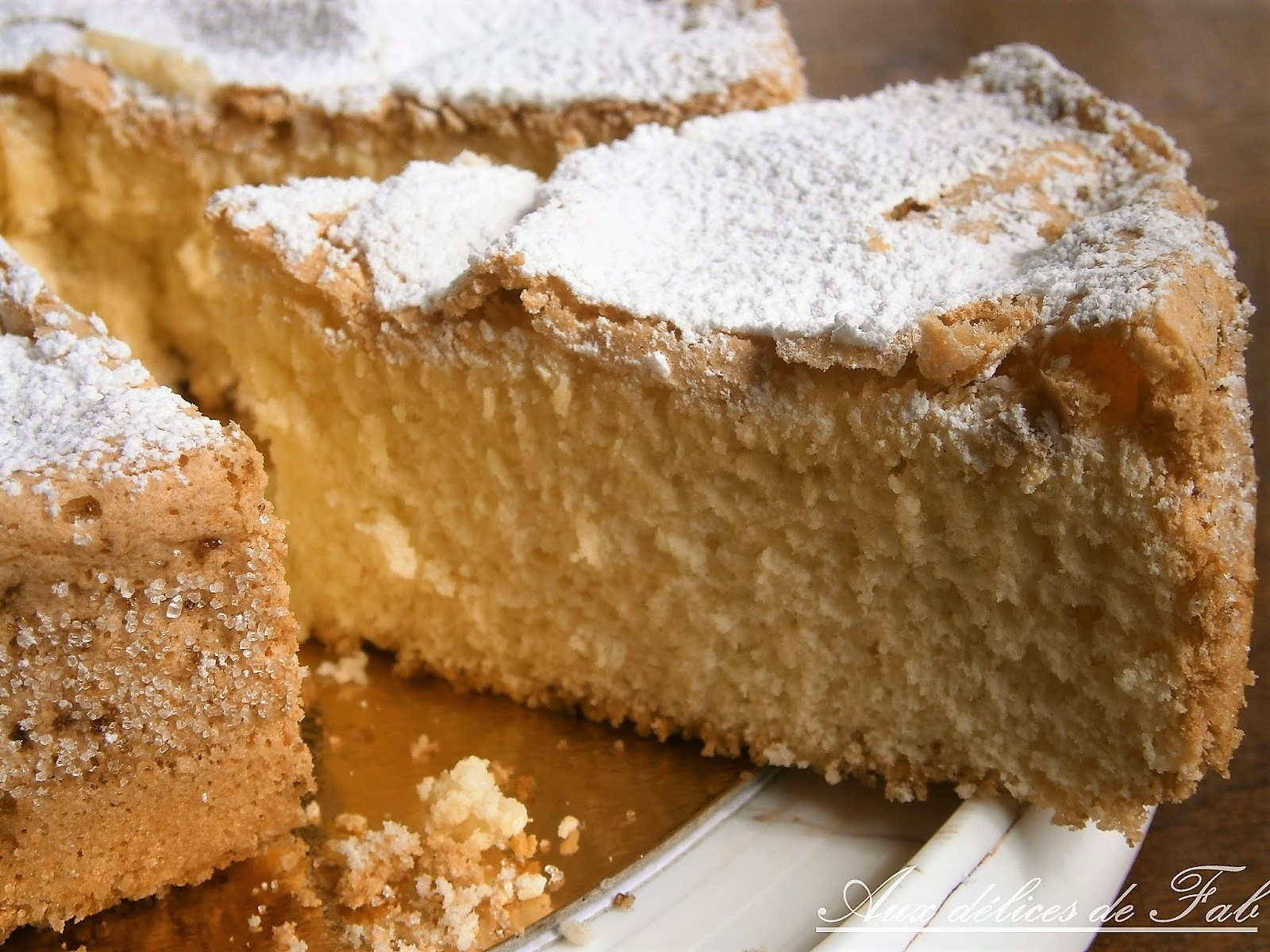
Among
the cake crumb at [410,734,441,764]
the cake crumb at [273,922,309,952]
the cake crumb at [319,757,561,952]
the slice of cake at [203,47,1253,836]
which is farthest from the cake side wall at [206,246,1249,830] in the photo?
the cake crumb at [273,922,309,952]

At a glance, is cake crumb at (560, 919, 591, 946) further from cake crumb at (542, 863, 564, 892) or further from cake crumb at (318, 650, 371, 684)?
cake crumb at (318, 650, 371, 684)

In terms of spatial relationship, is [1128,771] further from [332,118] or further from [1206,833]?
[332,118]

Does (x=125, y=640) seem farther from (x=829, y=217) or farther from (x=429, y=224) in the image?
(x=829, y=217)

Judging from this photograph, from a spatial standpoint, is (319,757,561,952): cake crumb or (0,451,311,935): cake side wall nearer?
(0,451,311,935): cake side wall

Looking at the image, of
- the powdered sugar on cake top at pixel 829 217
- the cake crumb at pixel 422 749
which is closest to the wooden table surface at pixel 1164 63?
the powdered sugar on cake top at pixel 829 217

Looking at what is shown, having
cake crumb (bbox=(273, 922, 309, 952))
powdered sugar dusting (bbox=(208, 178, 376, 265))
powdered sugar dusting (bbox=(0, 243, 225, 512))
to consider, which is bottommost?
cake crumb (bbox=(273, 922, 309, 952))

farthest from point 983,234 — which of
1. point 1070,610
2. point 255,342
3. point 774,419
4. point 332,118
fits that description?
point 332,118

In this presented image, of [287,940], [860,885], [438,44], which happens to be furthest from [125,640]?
[438,44]
